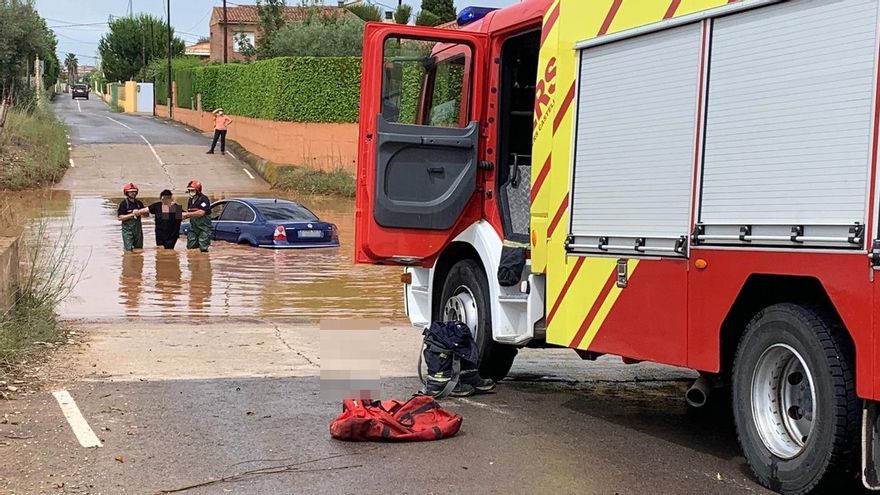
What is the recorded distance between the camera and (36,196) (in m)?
31.3

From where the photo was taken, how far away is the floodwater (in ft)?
48.8

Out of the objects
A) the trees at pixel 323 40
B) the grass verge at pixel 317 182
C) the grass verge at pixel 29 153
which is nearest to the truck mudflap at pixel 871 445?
the grass verge at pixel 29 153

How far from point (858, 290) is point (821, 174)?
2.03ft

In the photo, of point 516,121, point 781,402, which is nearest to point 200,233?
point 516,121

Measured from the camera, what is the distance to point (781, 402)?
237 inches

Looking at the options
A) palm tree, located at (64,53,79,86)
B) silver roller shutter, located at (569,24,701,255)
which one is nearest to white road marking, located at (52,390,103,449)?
silver roller shutter, located at (569,24,701,255)

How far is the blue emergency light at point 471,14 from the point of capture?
9.54 meters

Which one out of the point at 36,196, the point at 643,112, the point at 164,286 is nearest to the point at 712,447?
the point at 643,112

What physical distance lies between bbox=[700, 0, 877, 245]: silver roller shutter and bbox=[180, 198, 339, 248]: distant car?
16.6 meters

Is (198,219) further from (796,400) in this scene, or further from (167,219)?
(796,400)

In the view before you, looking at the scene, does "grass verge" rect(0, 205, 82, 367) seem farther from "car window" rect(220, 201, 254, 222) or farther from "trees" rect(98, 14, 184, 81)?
"trees" rect(98, 14, 184, 81)

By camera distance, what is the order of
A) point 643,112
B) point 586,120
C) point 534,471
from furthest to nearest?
1. point 586,120
2. point 643,112
3. point 534,471

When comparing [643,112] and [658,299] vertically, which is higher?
[643,112]

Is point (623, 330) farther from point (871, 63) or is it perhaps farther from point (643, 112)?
point (871, 63)
